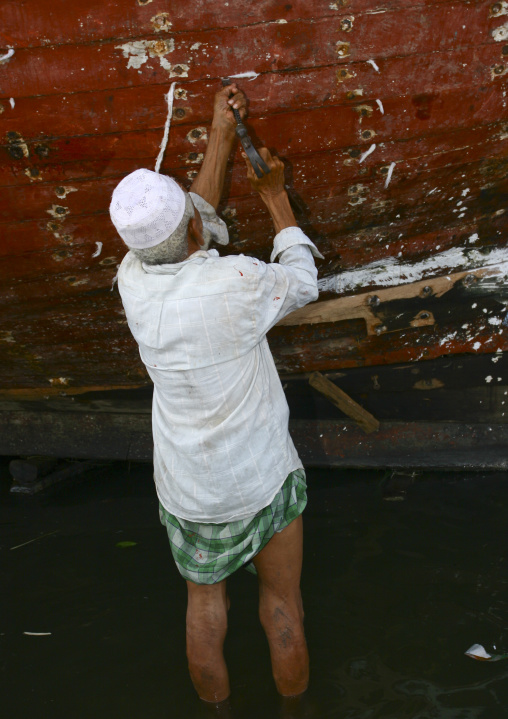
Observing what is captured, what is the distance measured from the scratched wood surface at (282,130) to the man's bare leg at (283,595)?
52.0 inches

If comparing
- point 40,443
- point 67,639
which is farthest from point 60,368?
point 67,639

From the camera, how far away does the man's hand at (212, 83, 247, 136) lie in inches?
94.7

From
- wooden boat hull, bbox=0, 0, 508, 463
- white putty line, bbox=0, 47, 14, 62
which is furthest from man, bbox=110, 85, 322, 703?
white putty line, bbox=0, 47, 14, 62

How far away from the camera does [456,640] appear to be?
2.56 m

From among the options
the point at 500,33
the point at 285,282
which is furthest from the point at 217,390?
the point at 500,33

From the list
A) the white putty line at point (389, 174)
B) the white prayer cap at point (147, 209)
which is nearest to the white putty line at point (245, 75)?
the white putty line at point (389, 174)

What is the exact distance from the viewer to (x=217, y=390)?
76.5 inches

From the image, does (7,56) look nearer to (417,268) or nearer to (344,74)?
(344,74)

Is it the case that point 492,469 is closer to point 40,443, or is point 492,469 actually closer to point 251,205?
point 251,205

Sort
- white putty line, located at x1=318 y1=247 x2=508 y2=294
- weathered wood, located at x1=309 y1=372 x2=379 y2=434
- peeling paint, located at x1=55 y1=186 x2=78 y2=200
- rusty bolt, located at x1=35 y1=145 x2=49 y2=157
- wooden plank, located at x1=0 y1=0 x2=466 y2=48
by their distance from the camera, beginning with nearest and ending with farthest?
wooden plank, located at x1=0 y1=0 x2=466 y2=48 → rusty bolt, located at x1=35 y1=145 x2=49 y2=157 → peeling paint, located at x1=55 y1=186 x2=78 y2=200 → white putty line, located at x1=318 y1=247 x2=508 y2=294 → weathered wood, located at x1=309 y1=372 x2=379 y2=434

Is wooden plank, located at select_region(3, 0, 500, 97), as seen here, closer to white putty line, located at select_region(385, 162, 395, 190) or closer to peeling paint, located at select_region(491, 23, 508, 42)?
peeling paint, located at select_region(491, 23, 508, 42)

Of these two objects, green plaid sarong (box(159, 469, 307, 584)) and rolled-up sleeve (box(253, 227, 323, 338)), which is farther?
green plaid sarong (box(159, 469, 307, 584))

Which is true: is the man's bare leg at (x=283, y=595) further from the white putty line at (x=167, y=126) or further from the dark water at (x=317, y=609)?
the white putty line at (x=167, y=126)

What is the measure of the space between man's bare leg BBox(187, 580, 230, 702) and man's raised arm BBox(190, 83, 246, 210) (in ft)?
4.41
